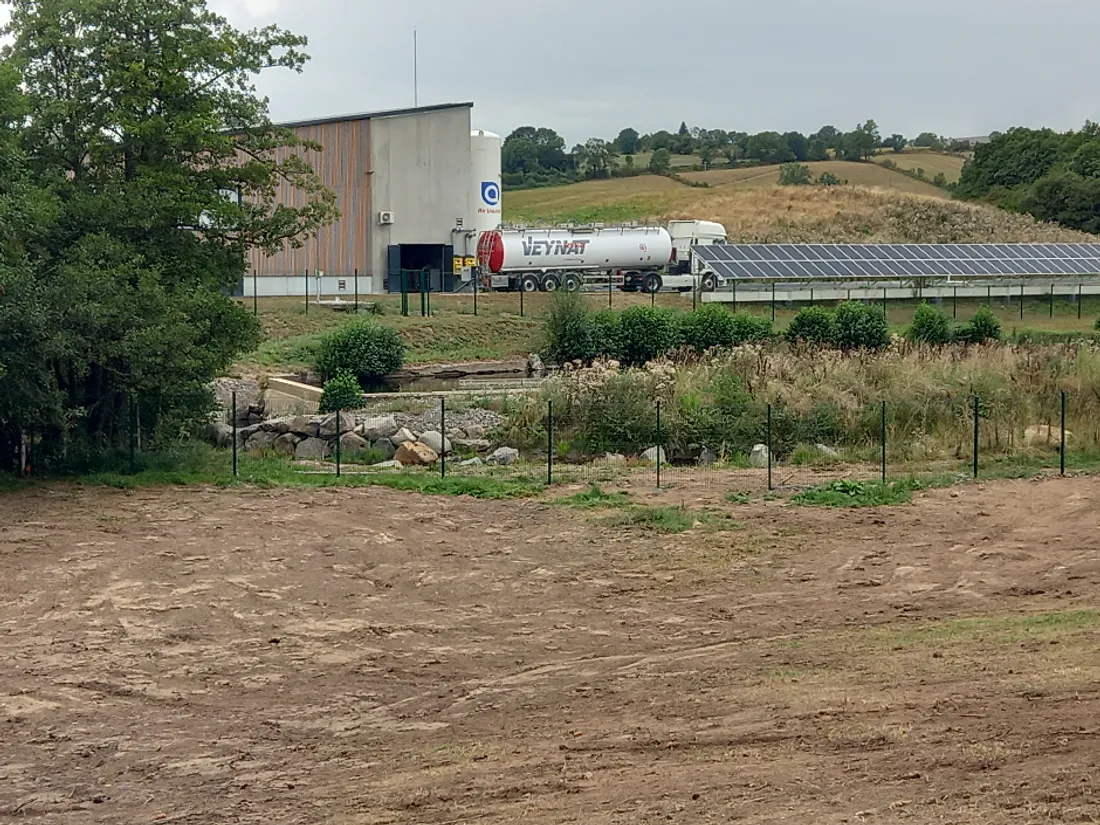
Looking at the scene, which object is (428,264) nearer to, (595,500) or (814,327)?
(814,327)

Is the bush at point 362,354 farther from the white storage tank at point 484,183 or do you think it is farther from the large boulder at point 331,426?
the white storage tank at point 484,183

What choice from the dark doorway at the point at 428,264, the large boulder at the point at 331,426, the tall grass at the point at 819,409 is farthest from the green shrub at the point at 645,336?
the dark doorway at the point at 428,264

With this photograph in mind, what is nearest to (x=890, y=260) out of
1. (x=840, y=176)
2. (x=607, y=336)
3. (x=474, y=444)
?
(x=607, y=336)

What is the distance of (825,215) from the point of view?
89312 millimetres

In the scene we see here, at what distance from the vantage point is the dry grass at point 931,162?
132500mm

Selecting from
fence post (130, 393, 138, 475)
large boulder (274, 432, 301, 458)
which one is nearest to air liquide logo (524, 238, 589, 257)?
large boulder (274, 432, 301, 458)

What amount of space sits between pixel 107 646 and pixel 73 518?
7.08 metres

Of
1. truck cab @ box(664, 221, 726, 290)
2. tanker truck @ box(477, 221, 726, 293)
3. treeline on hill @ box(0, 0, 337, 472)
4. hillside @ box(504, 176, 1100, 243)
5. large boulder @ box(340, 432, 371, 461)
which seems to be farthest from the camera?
hillside @ box(504, 176, 1100, 243)

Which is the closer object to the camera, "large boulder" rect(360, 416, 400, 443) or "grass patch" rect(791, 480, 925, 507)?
"grass patch" rect(791, 480, 925, 507)

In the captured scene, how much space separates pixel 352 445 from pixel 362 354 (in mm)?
10449

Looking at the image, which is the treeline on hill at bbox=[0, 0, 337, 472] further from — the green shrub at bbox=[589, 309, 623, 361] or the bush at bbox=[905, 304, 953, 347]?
the bush at bbox=[905, 304, 953, 347]

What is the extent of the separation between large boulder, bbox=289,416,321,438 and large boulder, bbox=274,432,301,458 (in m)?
0.13

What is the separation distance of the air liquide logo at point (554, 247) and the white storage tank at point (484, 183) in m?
2.43

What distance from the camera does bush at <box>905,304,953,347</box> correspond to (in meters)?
46.1
